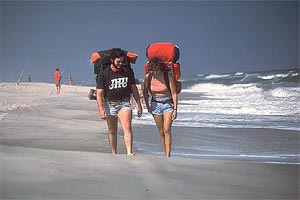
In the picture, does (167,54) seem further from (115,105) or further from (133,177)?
(133,177)

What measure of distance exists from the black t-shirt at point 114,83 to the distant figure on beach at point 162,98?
56cm

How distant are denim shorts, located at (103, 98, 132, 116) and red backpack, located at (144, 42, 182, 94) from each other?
2.42 ft

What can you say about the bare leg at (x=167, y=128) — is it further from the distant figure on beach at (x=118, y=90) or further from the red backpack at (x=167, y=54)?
the distant figure on beach at (x=118, y=90)

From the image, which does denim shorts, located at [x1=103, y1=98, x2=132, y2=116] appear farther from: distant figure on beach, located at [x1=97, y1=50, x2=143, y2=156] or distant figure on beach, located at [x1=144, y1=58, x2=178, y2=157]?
distant figure on beach, located at [x1=144, y1=58, x2=178, y2=157]

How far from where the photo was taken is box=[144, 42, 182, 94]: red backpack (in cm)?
609

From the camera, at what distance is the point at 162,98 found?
20.2 feet

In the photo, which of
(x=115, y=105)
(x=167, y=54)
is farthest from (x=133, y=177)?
(x=167, y=54)

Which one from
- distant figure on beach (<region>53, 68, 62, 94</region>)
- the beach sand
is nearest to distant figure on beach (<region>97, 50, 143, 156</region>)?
the beach sand

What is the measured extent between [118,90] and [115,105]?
0.75ft

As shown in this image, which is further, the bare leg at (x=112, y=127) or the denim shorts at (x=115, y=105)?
the bare leg at (x=112, y=127)

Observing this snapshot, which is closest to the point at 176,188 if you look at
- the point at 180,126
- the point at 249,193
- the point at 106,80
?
the point at 249,193

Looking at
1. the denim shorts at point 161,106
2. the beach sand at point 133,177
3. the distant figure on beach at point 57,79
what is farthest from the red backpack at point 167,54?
the distant figure on beach at point 57,79

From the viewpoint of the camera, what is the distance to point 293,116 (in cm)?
1327

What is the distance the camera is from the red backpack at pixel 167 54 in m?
6.09
